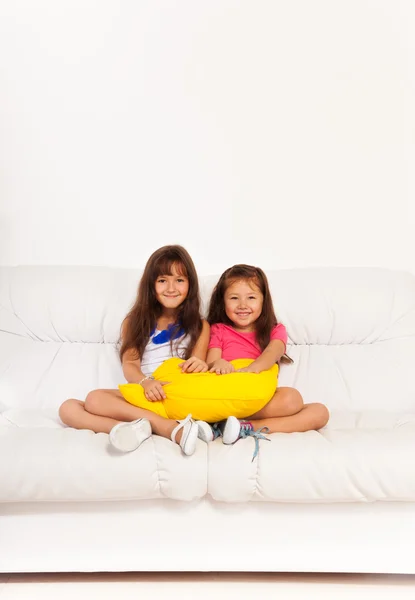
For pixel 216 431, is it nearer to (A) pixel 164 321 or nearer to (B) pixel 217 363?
(B) pixel 217 363

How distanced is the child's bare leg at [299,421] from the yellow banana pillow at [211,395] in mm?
51

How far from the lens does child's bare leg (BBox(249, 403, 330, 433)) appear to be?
170 cm

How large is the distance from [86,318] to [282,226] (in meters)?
0.93

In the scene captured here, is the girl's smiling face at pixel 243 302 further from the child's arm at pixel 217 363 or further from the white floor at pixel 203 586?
the white floor at pixel 203 586

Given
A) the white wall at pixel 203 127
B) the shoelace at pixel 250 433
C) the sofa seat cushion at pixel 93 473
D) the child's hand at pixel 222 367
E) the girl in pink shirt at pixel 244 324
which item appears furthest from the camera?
the white wall at pixel 203 127

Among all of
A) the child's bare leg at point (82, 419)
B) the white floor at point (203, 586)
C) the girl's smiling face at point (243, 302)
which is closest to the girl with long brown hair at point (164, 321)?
the girl's smiling face at point (243, 302)

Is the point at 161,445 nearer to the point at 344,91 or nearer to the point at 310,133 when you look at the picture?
the point at 310,133

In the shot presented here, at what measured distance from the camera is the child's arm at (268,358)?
1.89 metres

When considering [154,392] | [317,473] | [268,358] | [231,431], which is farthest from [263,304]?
[317,473]

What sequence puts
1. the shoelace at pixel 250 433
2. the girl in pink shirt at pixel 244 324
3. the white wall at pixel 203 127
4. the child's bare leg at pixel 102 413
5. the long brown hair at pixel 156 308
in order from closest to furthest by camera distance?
the shoelace at pixel 250 433
the child's bare leg at pixel 102 413
the girl in pink shirt at pixel 244 324
the long brown hair at pixel 156 308
the white wall at pixel 203 127

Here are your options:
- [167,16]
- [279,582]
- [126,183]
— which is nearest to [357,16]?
[167,16]

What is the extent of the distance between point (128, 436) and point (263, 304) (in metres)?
0.84

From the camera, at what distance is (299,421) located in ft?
5.66

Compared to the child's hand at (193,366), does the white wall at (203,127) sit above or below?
above
